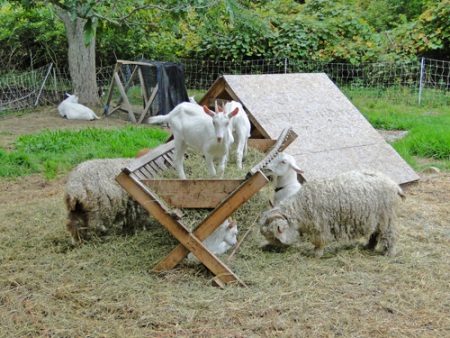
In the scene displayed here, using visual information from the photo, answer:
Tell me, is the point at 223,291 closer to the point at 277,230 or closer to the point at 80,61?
the point at 277,230

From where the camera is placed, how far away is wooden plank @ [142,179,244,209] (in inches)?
175

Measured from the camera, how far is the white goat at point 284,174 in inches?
208

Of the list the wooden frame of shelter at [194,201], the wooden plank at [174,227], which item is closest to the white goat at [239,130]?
the wooden frame of shelter at [194,201]

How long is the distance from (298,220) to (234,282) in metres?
0.88

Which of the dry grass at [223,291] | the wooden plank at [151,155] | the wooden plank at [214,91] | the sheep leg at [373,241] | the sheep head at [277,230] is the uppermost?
the wooden plank at [214,91]

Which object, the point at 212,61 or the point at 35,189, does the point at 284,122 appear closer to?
the point at 35,189

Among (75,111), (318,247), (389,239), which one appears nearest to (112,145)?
(75,111)

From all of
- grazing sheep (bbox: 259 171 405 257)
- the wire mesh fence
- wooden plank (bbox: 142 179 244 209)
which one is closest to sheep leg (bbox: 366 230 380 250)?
grazing sheep (bbox: 259 171 405 257)

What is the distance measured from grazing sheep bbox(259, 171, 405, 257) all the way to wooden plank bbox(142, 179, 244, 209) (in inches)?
25.3

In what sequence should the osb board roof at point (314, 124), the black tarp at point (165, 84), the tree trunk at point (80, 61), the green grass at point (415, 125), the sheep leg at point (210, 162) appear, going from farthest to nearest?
the tree trunk at point (80, 61)
the black tarp at point (165, 84)
the green grass at point (415, 125)
the osb board roof at point (314, 124)
the sheep leg at point (210, 162)

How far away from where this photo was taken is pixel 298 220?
485 cm

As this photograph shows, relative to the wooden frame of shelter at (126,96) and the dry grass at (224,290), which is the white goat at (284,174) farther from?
the wooden frame of shelter at (126,96)

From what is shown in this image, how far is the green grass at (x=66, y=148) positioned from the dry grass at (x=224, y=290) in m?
2.92

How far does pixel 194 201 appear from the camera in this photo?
4.52m
